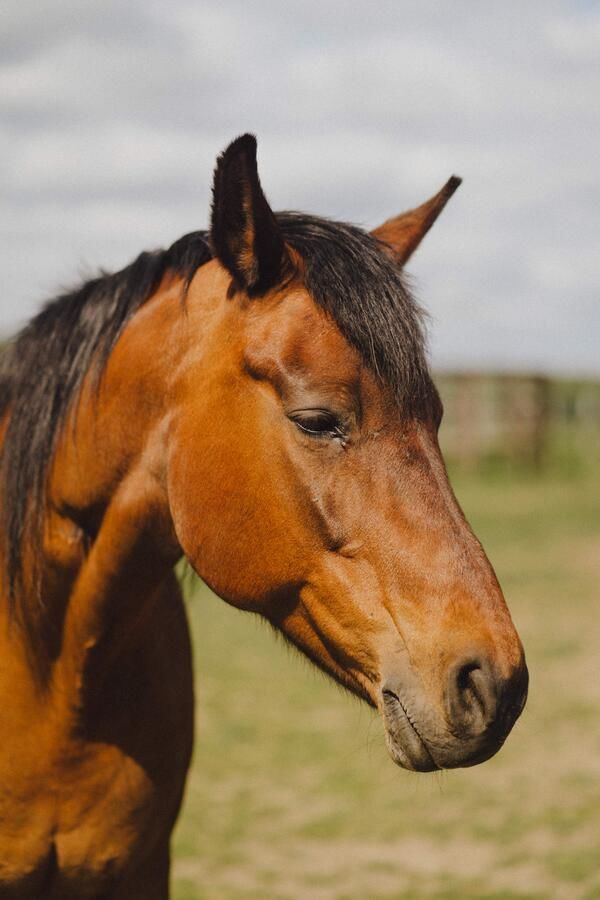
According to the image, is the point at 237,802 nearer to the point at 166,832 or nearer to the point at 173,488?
the point at 166,832

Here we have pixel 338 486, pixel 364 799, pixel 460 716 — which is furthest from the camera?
pixel 364 799

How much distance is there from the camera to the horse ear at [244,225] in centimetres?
233

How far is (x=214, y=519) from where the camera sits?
2.43m

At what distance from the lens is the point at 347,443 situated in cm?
231

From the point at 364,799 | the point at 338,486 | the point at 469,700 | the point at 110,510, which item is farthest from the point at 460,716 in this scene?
the point at 364,799

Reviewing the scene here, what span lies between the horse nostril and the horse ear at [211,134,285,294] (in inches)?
42.7

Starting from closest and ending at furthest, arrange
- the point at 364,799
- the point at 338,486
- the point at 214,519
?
1. the point at 338,486
2. the point at 214,519
3. the point at 364,799

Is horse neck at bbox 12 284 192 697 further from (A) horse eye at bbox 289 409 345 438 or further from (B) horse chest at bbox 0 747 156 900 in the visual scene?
(A) horse eye at bbox 289 409 345 438

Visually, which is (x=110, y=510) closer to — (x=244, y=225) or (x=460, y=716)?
(x=244, y=225)

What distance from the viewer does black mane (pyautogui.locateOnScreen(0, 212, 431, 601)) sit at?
2.35 metres

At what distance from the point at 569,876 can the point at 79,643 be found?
143 inches

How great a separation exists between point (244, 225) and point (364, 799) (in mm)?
4893

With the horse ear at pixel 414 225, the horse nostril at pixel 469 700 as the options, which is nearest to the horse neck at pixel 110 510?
the horse ear at pixel 414 225

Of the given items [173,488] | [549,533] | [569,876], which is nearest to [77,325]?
[173,488]
